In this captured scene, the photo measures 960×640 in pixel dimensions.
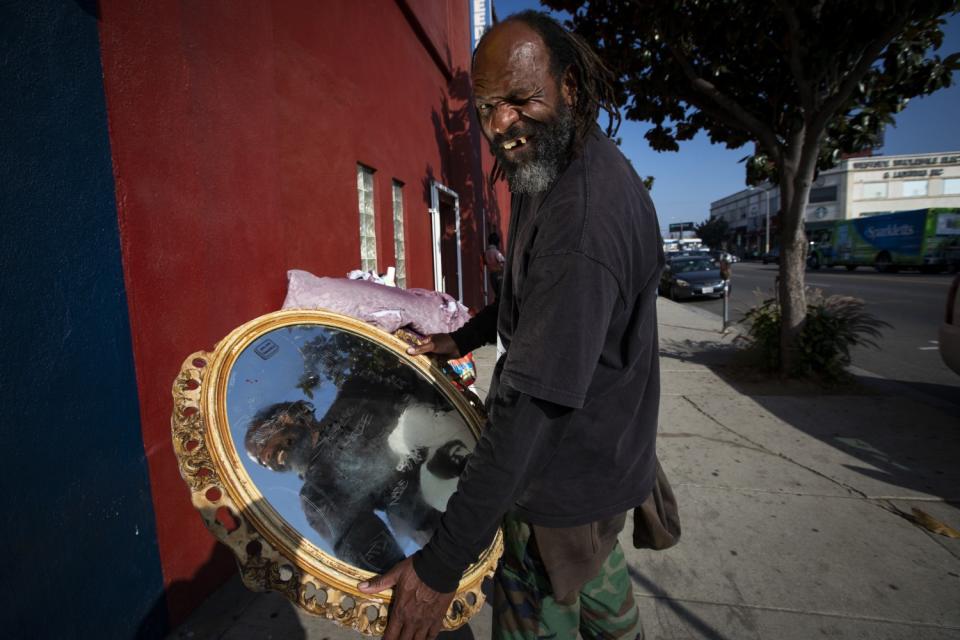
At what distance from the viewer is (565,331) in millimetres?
940

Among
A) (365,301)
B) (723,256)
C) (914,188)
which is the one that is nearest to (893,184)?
(914,188)

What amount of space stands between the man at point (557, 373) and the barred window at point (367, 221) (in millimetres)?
3600

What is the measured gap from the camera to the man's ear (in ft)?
4.03

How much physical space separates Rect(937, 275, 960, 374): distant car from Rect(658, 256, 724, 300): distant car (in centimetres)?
1126

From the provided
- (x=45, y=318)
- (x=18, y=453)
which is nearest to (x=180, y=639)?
(x=18, y=453)

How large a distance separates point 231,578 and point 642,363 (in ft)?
8.06

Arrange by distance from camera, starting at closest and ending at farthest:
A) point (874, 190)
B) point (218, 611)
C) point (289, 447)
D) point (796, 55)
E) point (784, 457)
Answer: point (289, 447) → point (218, 611) → point (784, 457) → point (796, 55) → point (874, 190)

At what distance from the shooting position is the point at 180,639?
2.16m

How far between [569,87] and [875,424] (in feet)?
16.0

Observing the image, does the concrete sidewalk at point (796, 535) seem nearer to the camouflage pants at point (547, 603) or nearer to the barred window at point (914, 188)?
the camouflage pants at point (547, 603)

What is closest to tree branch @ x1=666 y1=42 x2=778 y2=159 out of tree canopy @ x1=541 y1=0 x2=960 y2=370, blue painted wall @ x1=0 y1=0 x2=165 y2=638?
tree canopy @ x1=541 y1=0 x2=960 y2=370

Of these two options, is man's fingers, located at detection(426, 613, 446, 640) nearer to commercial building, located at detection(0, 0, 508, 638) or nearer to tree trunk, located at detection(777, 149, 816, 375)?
commercial building, located at detection(0, 0, 508, 638)

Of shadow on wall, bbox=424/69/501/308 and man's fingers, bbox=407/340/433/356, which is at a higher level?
shadow on wall, bbox=424/69/501/308

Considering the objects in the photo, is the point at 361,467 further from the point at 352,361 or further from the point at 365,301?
the point at 365,301
